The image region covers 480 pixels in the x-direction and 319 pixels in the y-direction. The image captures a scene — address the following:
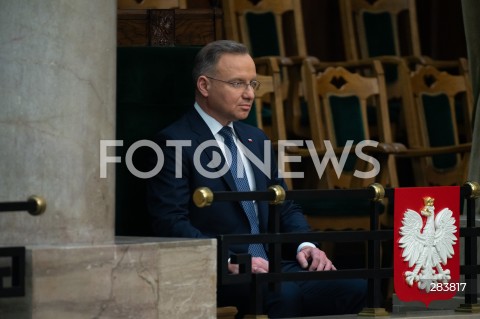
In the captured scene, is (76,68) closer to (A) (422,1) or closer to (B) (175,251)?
(B) (175,251)

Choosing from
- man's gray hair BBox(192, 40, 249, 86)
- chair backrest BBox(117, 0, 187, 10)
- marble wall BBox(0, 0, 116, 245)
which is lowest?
marble wall BBox(0, 0, 116, 245)

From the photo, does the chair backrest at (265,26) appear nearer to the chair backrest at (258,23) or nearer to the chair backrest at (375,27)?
the chair backrest at (258,23)

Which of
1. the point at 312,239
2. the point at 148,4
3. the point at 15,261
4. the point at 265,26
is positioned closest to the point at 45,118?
the point at 15,261

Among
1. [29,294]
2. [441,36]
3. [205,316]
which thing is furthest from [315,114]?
[29,294]

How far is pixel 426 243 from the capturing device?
5.12 meters

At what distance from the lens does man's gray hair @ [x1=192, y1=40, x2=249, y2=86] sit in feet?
17.2

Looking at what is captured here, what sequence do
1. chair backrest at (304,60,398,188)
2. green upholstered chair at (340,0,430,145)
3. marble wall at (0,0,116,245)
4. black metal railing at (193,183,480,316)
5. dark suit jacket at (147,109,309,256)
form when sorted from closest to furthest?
marble wall at (0,0,116,245), black metal railing at (193,183,480,316), dark suit jacket at (147,109,309,256), chair backrest at (304,60,398,188), green upholstered chair at (340,0,430,145)

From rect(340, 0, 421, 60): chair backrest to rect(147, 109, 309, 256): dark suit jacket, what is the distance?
4.78 meters

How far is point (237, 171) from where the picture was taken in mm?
5270

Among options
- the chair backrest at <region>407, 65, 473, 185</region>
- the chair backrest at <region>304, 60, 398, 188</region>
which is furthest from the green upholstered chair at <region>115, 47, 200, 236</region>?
the chair backrest at <region>407, 65, 473, 185</region>

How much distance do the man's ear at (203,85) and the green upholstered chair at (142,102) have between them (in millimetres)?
270

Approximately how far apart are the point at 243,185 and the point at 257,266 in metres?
0.39

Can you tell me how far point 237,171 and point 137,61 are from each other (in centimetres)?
63

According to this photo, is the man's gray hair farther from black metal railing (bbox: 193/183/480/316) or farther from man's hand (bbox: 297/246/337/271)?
man's hand (bbox: 297/246/337/271)
